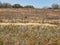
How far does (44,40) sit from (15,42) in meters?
1.59

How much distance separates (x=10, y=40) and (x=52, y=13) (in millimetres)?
62854

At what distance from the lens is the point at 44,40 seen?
1600cm

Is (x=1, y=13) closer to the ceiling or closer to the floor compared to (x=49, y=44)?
closer to the floor

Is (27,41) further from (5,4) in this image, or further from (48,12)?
(5,4)

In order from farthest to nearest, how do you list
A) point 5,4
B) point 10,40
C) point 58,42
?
point 5,4
point 10,40
point 58,42

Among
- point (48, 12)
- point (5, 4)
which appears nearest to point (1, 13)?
point (48, 12)

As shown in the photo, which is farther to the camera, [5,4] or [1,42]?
[5,4]

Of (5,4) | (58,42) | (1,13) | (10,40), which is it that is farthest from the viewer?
(5,4)

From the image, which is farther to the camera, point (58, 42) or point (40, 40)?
point (40, 40)

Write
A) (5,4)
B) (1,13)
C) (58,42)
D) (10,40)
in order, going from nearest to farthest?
(58,42) → (10,40) → (1,13) → (5,4)

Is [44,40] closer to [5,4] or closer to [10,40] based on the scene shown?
[10,40]

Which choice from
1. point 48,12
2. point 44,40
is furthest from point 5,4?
point 44,40

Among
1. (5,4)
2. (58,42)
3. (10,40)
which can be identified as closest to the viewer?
(58,42)

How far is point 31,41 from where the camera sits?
15.3 metres
